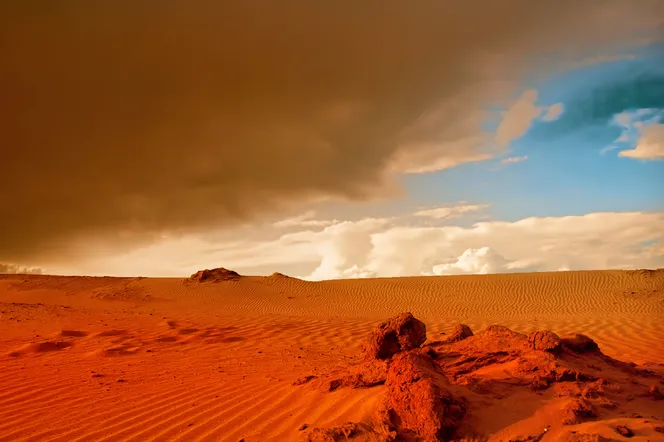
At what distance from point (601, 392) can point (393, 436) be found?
237cm

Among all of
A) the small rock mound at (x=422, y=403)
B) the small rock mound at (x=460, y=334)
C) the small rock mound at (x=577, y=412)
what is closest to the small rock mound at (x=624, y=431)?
the small rock mound at (x=577, y=412)

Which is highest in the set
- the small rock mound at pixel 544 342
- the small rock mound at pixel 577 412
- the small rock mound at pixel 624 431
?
the small rock mound at pixel 544 342

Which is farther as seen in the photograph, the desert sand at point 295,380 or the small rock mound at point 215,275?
the small rock mound at point 215,275

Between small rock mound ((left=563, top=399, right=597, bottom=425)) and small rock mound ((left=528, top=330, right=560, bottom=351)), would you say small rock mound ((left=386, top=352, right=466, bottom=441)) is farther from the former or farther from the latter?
small rock mound ((left=528, top=330, right=560, bottom=351))

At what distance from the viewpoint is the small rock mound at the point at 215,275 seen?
33.0m

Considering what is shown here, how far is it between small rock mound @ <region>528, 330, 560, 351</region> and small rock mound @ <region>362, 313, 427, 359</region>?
4.39 ft

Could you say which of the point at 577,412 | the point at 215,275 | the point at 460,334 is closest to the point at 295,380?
the point at 460,334

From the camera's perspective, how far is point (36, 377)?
7.42m

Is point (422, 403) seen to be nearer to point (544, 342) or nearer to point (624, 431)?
point (624, 431)

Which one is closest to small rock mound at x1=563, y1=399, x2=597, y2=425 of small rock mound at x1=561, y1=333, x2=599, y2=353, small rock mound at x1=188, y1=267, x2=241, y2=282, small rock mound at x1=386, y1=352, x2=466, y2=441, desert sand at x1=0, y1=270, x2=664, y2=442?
desert sand at x1=0, y1=270, x2=664, y2=442

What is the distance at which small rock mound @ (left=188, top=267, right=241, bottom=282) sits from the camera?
33.0 metres

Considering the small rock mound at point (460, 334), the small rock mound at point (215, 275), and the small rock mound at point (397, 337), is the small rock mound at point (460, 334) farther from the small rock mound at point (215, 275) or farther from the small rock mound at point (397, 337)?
the small rock mound at point (215, 275)

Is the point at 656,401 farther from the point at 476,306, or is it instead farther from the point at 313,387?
the point at 476,306

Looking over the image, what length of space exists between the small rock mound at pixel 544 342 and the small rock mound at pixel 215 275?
93.7ft
